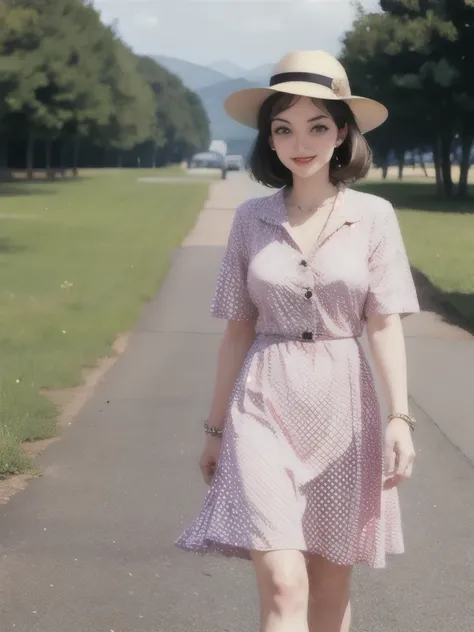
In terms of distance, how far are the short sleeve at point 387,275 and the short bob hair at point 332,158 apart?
17 cm

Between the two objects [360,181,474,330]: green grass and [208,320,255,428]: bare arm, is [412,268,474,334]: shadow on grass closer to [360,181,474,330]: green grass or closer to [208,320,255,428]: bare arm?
[360,181,474,330]: green grass

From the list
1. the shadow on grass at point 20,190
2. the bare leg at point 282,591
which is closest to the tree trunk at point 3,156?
the shadow on grass at point 20,190

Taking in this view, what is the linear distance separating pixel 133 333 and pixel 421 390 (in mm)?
3838

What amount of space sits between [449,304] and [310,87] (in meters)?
11.4

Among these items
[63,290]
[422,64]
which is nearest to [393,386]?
[63,290]

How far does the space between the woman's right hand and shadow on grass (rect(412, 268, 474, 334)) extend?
9.26 m

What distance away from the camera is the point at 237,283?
3.28m

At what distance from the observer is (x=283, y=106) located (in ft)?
10.6

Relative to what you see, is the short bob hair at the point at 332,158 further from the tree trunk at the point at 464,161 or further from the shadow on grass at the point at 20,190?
the shadow on grass at the point at 20,190

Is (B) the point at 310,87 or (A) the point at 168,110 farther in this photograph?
(A) the point at 168,110

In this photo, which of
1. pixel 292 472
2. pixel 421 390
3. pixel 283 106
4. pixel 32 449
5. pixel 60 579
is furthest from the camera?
pixel 421 390

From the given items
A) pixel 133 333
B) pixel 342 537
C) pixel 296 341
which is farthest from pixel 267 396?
pixel 133 333

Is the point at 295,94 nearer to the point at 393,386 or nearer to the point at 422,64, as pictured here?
the point at 393,386

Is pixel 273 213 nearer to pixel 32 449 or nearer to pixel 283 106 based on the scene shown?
pixel 283 106
